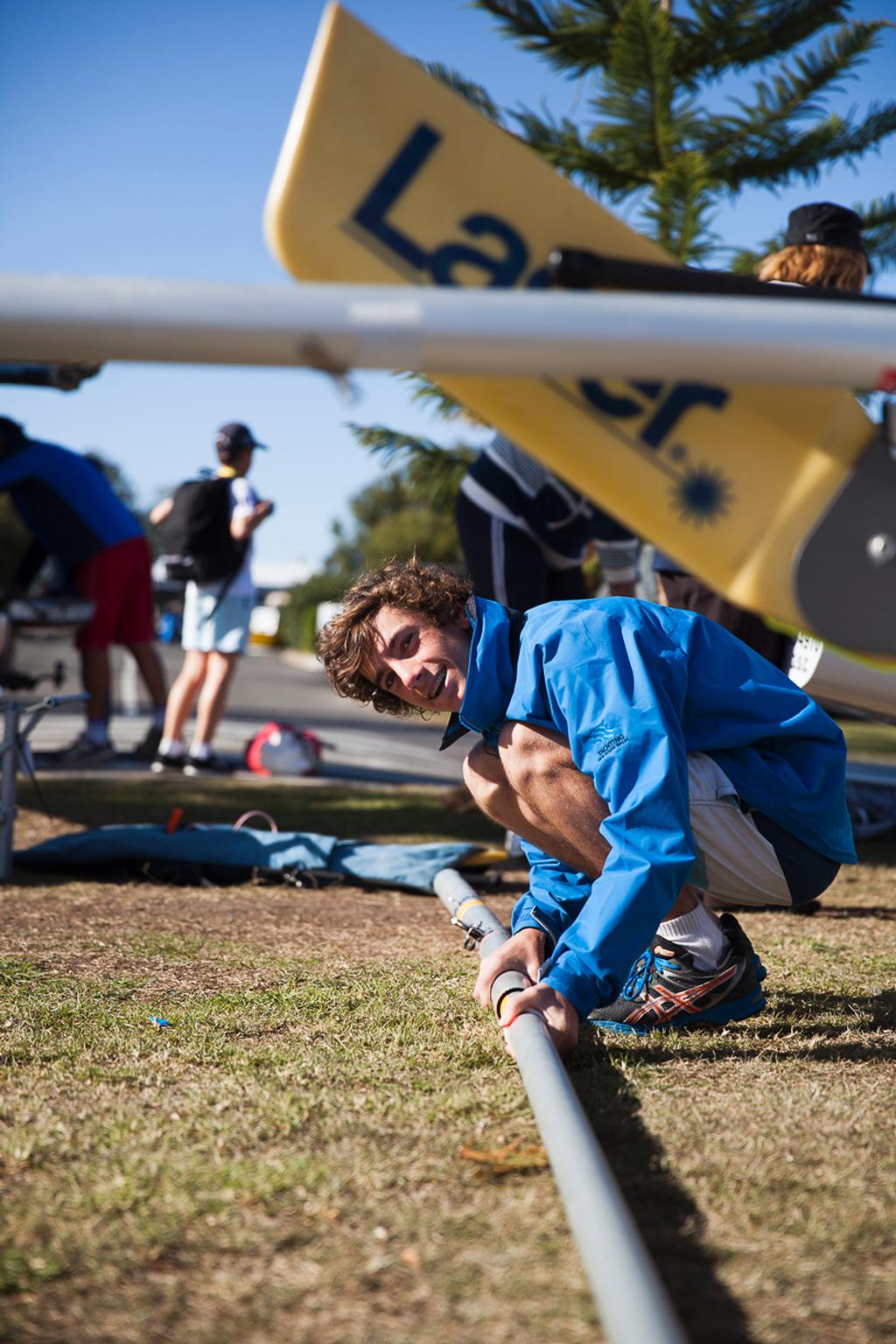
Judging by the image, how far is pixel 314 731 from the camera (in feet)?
32.8

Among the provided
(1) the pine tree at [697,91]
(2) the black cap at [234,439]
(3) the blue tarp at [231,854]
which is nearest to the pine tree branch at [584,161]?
(1) the pine tree at [697,91]

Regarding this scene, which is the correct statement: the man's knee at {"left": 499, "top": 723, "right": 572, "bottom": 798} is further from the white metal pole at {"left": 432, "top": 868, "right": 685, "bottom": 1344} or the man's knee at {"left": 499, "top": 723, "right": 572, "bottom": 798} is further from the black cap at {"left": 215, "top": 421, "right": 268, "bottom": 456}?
the black cap at {"left": 215, "top": 421, "right": 268, "bottom": 456}

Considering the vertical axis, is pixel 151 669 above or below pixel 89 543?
below

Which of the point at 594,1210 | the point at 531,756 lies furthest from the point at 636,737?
the point at 594,1210

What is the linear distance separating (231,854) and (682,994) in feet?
6.89

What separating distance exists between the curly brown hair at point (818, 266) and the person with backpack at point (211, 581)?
3825mm

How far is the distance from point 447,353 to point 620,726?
0.88 metres

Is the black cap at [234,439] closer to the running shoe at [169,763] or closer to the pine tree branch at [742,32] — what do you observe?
the running shoe at [169,763]

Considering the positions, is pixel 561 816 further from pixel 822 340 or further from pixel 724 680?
pixel 822 340

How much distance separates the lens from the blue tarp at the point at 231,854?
3.99 metres

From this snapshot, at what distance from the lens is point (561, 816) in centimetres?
228

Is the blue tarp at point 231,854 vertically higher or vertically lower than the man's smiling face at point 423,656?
lower

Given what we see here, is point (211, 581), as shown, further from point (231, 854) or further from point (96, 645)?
point (231, 854)

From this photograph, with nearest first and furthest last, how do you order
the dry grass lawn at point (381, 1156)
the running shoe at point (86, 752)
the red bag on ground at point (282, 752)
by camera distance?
1. the dry grass lawn at point (381, 1156)
2. the running shoe at point (86, 752)
3. the red bag on ground at point (282, 752)
